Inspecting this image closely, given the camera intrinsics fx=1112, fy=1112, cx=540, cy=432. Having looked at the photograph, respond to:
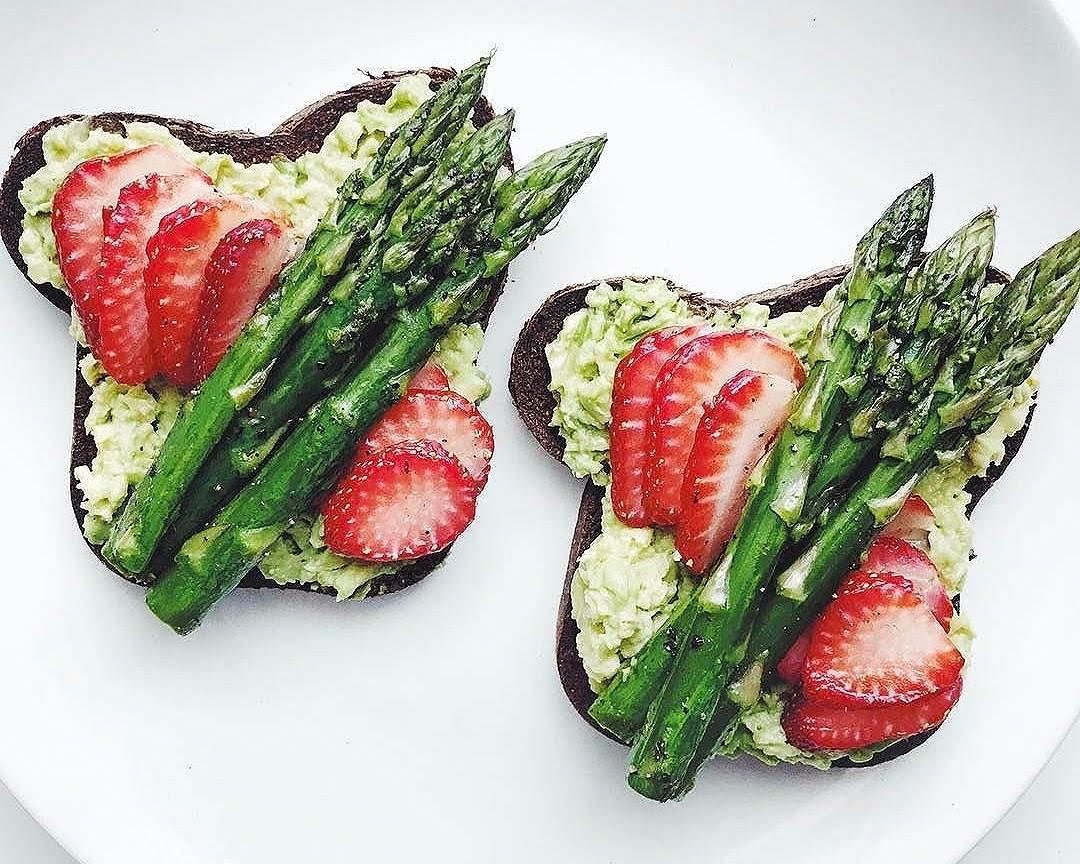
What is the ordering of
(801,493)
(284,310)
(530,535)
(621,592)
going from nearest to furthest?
1. (801,493)
2. (284,310)
3. (621,592)
4. (530,535)

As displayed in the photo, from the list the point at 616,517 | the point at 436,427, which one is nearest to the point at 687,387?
the point at 616,517

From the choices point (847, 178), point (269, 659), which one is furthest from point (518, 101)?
point (269, 659)

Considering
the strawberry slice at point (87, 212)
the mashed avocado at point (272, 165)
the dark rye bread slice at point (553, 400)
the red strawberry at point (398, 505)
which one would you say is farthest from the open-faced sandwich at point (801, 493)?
the strawberry slice at point (87, 212)

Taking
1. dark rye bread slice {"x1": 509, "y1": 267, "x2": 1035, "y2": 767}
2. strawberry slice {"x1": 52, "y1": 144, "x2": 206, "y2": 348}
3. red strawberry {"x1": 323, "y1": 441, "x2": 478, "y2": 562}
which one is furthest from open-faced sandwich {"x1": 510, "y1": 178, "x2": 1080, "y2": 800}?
strawberry slice {"x1": 52, "y1": 144, "x2": 206, "y2": 348}

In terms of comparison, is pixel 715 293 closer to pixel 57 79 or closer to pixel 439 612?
pixel 439 612

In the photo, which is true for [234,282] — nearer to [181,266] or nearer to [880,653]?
[181,266]

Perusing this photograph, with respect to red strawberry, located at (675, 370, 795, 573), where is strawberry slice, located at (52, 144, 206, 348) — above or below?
below

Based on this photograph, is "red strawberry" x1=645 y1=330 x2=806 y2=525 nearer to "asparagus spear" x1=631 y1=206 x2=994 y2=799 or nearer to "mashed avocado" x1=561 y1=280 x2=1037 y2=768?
"mashed avocado" x1=561 y1=280 x2=1037 y2=768
